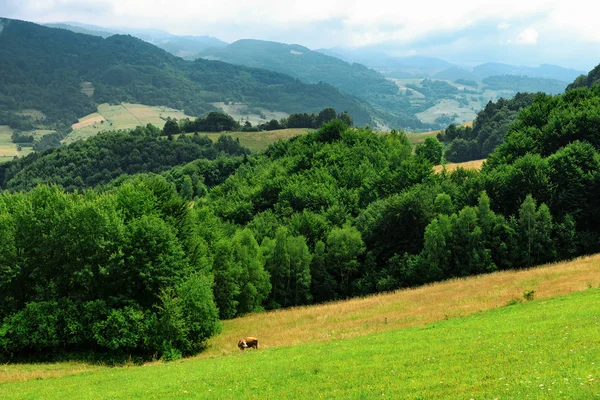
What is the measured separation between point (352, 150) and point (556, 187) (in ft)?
166

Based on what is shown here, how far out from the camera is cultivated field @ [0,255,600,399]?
54.1 feet

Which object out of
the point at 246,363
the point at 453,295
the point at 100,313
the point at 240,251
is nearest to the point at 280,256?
the point at 240,251

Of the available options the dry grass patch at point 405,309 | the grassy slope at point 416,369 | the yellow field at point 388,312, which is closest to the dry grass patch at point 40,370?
the yellow field at point 388,312

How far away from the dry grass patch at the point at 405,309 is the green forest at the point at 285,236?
455 centimetres

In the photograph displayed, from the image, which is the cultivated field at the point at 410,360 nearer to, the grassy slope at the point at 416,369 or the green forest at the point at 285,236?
the grassy slope at the point at 416,369

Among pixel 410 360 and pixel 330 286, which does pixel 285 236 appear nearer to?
pixel 330 286

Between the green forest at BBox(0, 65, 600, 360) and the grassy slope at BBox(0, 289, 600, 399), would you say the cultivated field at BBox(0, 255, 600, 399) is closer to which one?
the grassy slope at BBox(0, 289, 600, 399)

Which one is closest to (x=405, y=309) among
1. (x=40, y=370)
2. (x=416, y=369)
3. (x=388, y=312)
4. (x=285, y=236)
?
(x=388, y=312)

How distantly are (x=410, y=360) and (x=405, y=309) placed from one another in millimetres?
21172

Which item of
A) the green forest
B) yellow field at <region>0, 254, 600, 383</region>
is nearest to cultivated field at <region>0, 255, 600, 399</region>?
yellow field at <region>0, 254, 600, 383</region>

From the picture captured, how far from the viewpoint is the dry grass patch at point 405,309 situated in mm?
35656

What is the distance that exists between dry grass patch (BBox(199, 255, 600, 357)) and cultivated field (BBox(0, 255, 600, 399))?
190 mm

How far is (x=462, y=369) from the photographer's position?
18.2 meters

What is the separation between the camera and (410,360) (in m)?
21.0
